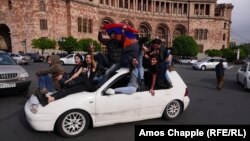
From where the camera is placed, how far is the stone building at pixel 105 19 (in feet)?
130

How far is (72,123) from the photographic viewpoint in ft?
14.9

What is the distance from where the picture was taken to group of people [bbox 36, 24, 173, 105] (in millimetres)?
4999

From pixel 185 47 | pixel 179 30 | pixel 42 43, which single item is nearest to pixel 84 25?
pixel 42 43

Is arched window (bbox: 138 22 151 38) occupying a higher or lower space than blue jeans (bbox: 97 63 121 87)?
higher

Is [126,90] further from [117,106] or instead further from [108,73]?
[108,73]

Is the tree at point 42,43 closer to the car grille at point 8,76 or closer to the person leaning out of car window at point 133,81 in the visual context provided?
the car grille at point 8,76

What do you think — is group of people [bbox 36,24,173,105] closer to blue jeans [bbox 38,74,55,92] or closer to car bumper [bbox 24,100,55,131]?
blue jeans [bbox 38,74,55,92]

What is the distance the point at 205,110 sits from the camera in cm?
671

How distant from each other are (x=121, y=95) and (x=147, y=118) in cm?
94

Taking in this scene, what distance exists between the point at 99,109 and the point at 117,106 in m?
0.41

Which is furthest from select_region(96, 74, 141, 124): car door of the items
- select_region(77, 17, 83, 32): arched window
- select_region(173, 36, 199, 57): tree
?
select_region(173, 36, 199, 57): tree

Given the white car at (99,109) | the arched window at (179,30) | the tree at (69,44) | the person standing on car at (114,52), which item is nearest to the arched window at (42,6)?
the tree at (69,44)

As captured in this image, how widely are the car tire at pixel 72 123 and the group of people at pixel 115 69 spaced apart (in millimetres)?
441

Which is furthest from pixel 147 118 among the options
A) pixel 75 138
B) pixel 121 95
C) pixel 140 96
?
pixel 75 138
